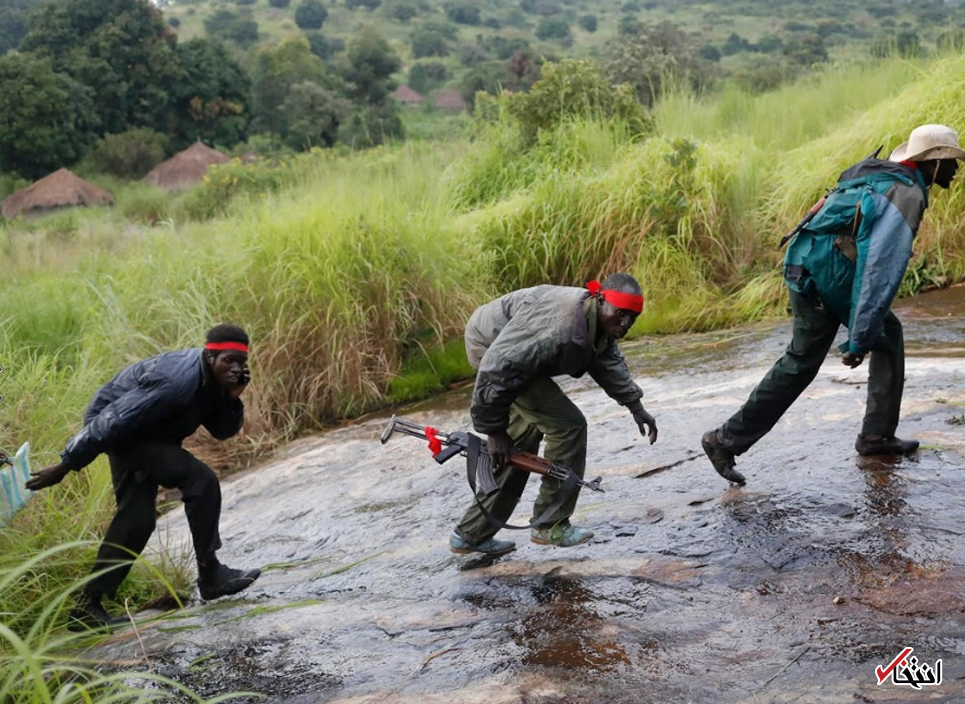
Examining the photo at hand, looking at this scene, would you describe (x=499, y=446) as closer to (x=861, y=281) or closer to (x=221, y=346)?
(x=221, y=346)

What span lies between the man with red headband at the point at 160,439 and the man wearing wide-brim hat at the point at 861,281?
2.29 m

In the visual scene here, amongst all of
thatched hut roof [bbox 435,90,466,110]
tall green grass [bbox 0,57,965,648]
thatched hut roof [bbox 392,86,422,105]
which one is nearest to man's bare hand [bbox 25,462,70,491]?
tall green grass [bbox 0,57,965,648]

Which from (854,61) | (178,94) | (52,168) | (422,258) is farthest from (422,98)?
(422,258)

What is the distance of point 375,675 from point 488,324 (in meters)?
1.53

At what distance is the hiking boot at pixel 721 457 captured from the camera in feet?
15.2

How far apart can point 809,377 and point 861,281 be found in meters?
0.62

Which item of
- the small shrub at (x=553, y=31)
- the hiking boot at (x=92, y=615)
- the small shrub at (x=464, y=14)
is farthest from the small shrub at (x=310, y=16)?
the hiking boot at (x=92, y=615)

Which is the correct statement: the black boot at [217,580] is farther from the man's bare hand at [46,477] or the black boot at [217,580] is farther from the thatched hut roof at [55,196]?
the thatched hut roof at [55,196]

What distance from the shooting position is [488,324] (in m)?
4.26

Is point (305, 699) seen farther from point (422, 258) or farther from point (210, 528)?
point (422, 258)

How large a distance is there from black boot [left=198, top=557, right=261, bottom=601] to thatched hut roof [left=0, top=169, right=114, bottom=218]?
77.7 feet

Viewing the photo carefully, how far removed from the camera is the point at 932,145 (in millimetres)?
4062

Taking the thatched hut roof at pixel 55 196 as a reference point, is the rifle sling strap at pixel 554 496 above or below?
above

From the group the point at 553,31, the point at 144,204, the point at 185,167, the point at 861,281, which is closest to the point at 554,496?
the point at 861,281
